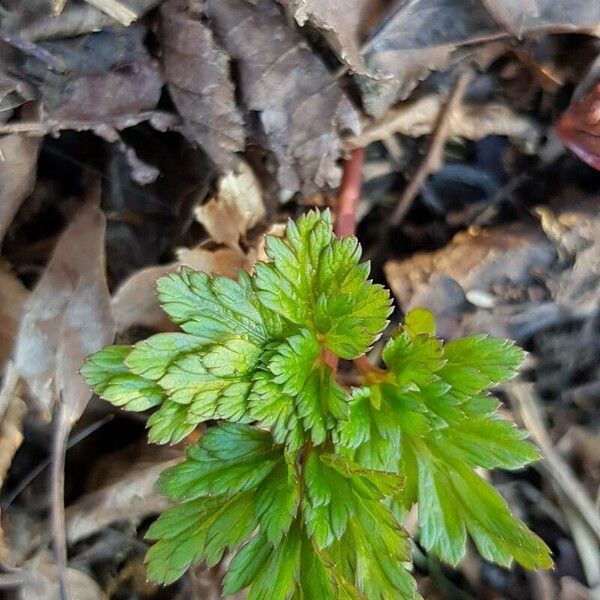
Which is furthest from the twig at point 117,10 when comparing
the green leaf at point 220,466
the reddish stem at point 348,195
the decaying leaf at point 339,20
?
the green leaf at point 220,466

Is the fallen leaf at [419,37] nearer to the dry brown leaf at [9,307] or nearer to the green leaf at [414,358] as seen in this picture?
the green leaf at [414,358]

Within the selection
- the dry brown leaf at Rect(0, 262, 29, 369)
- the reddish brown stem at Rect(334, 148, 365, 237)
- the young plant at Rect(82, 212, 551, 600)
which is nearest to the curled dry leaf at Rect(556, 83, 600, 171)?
the reddish brown stem at Rect(334, 148, 365, 237)

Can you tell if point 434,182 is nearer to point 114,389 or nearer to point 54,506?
point 114,389

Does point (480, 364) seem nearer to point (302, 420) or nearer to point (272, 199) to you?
point (302, 420)

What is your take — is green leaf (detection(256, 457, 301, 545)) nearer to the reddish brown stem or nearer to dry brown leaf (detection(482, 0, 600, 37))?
the reddish brown stem

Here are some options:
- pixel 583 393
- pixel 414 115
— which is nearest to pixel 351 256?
pixel 414 115
